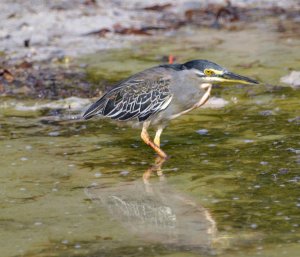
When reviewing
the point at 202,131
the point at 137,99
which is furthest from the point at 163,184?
the point at 202,131

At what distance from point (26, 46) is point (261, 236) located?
8530mm

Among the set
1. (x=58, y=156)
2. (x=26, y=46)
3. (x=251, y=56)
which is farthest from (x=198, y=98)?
(x=26, y=46)

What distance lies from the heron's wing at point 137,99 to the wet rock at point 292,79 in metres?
3.04

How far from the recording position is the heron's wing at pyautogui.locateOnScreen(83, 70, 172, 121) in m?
9.16

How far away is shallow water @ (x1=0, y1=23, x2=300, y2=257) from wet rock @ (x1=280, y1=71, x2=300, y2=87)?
0.16 m

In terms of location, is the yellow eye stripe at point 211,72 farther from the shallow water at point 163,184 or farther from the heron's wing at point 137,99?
the shallow water at point 163,184

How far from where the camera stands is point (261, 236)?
22.1 ft

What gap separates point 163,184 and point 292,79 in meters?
4.20

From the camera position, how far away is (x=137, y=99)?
30.6 ft

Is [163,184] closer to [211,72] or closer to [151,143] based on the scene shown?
[151,143]

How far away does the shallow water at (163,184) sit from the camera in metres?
6.76

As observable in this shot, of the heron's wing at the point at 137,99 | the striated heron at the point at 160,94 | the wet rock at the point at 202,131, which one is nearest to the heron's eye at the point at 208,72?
the striated heron at the point at 160,94

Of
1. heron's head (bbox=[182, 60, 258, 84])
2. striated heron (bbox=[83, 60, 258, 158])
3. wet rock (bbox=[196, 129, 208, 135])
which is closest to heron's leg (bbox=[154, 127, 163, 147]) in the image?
striated heron (bbox=[83, 60, 258, 158])

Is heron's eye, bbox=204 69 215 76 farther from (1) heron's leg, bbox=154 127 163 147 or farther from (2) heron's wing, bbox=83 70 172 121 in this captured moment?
(1) heron's leg, bbox=154 127 163 147
